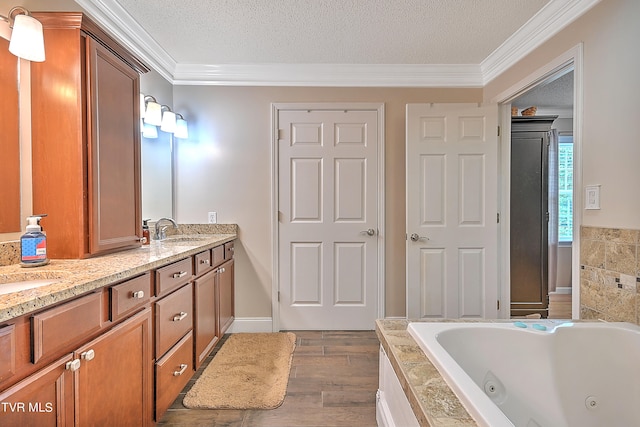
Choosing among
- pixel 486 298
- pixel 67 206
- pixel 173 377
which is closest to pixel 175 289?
pixel 173 377

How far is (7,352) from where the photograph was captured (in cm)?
80

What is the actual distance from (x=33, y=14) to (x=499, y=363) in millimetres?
2543

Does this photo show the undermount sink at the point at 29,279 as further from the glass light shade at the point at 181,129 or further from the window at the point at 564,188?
the window at the point at 564,188

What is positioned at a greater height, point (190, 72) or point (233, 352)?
point (190, 72)

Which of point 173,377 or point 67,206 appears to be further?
point 173,377

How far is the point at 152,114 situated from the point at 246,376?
1941 millimetres

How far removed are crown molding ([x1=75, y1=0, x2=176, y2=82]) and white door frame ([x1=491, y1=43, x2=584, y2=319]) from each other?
2.74 metres

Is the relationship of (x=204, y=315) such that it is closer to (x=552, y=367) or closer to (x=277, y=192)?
(x=277, y=192)

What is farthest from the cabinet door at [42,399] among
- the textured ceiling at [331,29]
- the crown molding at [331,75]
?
the crown molding at [331,75]

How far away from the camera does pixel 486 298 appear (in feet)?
9.07

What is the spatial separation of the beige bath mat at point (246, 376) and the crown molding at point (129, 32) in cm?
231

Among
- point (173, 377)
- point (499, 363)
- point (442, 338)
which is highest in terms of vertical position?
point (442, 338)

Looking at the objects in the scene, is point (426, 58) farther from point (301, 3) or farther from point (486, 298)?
point (486, 298)

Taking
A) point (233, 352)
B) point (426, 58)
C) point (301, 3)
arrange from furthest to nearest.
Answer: point (426, 58), point (233, 352), point (301, 3)
